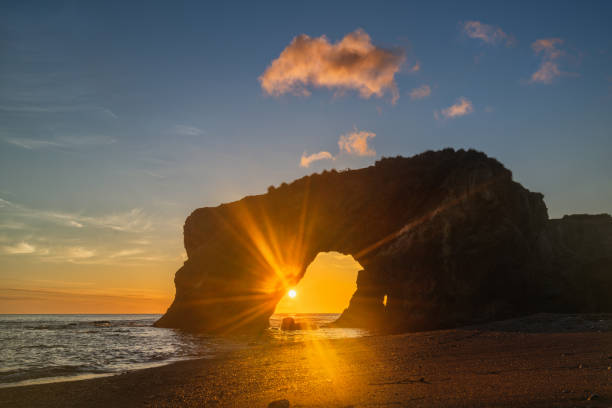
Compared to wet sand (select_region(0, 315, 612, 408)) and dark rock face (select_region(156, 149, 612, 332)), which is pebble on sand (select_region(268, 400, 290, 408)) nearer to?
wet sand (select_region(0, 315, 612, 408))

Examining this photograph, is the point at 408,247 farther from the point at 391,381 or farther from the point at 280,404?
the point at 280,404

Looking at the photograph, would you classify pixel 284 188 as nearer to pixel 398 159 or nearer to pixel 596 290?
pixel 398 159

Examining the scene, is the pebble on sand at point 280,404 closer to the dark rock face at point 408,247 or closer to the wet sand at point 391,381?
the wet sand at point 391,381

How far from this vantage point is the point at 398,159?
4350 centimetres

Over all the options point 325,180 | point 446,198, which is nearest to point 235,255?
point 325,180

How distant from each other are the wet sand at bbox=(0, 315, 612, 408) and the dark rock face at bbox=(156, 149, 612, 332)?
19.3m

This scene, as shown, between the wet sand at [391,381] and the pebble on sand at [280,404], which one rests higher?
the pebble on sand at [280,404]

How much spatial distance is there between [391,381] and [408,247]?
29.5 metres

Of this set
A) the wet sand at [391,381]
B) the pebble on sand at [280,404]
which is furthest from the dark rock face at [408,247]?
the pebble on sand at [280,404]

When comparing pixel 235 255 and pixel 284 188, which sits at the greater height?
pixel 284 188

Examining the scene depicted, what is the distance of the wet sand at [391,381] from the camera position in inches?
232

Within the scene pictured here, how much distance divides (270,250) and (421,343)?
126ft

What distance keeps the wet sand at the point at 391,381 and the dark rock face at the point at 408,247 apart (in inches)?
760

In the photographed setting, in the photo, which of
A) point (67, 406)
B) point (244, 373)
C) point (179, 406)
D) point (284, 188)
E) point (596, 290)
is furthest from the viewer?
point (284, 188)
